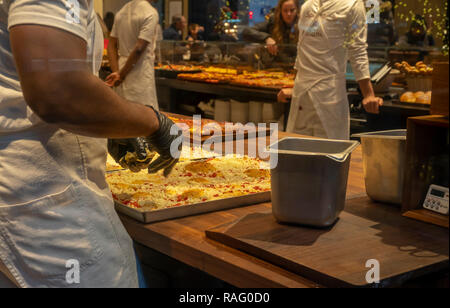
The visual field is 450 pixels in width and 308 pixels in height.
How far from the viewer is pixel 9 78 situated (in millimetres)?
920

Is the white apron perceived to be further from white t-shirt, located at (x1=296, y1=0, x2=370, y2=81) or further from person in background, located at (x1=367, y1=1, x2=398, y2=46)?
person in background, located at (x1=367, y1=1, x2=398, y2=46)

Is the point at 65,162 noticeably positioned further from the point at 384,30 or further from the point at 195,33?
the point at 195,33

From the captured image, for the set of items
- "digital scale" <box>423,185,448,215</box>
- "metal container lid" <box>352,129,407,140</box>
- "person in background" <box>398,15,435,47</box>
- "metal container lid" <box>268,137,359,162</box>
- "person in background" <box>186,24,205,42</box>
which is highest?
"person in background" <box>186,24,205,42</box>

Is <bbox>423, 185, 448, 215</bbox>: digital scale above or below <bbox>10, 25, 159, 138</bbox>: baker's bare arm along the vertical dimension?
below

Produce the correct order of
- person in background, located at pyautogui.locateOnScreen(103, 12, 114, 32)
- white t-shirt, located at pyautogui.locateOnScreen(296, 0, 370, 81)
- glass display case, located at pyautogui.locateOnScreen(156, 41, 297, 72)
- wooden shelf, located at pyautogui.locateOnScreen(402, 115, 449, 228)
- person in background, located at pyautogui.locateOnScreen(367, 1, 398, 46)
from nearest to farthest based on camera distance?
wooden shelf, located at pyautogui.locateOnScreen(402, 115, 449, 228) → person in background, located at pyautogui.locateOnScreen(367, 1, 398, 46) → person in background, located at pyautogui.locateOnScreen(103, 12, 114, 32) → white t-shirt, located at pyautogui.locateOnScreen(296, 0, 370, 81) → glass display case, located at pyautogui.locateOnScreen(156, 41, 297, 72)

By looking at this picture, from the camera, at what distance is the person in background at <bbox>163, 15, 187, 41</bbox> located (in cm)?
286

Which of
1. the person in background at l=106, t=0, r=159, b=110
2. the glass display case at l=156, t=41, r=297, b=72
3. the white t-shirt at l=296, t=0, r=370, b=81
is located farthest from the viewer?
the glass display case at l=156, t=41, r=297, b=72

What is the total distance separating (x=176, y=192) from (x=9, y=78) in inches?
18.9

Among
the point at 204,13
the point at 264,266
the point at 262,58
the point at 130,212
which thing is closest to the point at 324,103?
the point at 204,13

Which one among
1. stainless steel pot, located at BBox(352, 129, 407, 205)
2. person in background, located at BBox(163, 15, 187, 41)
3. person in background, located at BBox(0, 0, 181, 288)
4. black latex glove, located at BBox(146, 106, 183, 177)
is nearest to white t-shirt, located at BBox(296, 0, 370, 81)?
person in background, located at BBox(163, 15, 187, 41)

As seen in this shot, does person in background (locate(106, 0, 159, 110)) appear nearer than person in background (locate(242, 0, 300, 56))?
Yes

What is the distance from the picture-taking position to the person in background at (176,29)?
286cm
